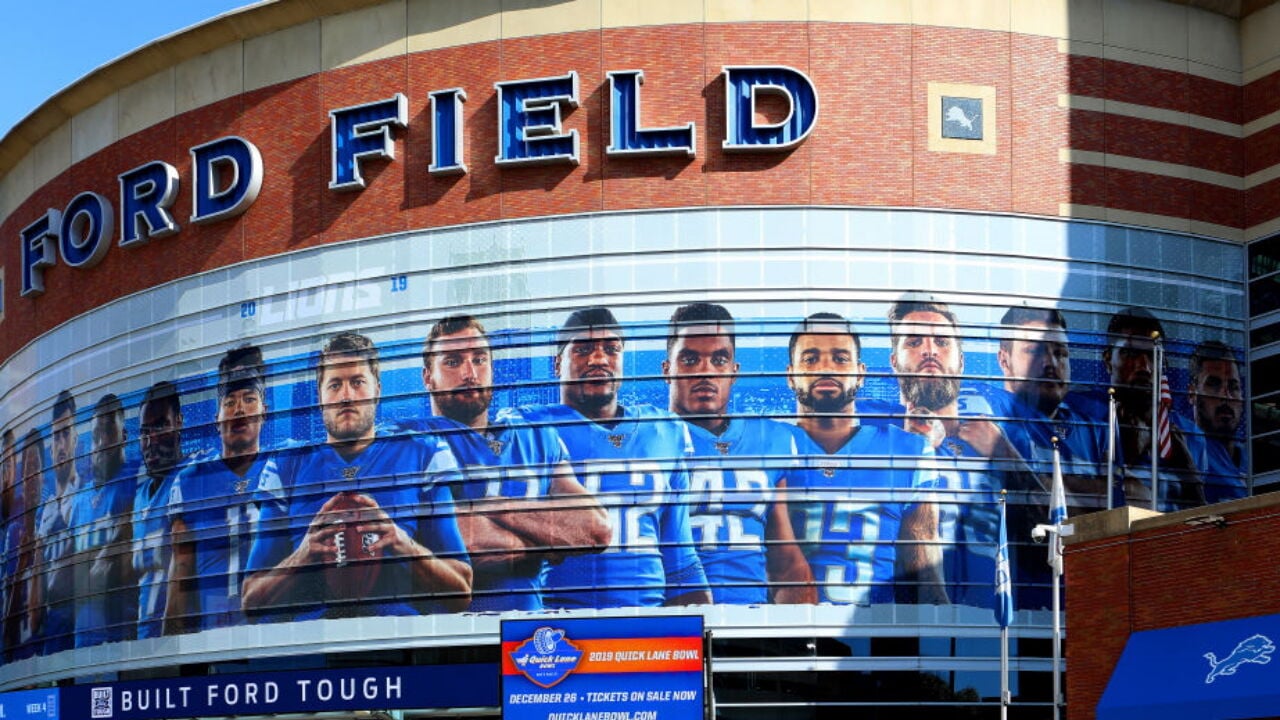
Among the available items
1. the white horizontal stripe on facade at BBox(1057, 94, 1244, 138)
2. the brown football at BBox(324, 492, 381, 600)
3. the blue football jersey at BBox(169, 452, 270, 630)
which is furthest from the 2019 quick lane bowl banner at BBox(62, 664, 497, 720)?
the white horizontal stripe on facade at BBox(1057, 94, 1244, 138)

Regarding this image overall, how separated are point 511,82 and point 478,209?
3.93 metres

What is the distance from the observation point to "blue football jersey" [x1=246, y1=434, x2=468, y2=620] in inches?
2384

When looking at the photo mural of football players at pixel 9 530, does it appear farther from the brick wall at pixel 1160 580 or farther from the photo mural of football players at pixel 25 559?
the brick wall at pixel 1160 580

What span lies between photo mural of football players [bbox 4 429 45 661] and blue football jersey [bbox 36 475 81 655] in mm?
881

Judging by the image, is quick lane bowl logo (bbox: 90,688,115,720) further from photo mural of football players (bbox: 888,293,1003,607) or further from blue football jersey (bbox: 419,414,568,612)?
photo mural of football players (bbox: 888,293,1003,607)

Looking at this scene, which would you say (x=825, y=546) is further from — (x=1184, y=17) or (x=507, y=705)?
(x=1184, y=17)

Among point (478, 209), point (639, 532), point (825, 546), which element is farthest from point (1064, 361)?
point (478, 209)

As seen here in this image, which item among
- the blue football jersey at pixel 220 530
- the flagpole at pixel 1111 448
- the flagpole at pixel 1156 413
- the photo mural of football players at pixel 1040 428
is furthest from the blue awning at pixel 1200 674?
the blue football jersey at pixel 220 530

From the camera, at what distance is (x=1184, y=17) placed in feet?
210

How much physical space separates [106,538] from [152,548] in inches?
107

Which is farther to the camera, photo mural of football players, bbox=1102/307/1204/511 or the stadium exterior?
photo mural of football players, bbox=1102/307/1204/511

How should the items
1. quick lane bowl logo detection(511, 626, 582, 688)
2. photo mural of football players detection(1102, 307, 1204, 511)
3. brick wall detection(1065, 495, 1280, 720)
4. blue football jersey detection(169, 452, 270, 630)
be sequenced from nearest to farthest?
brick wall detection(1065, 495, 1280, 720), quick lane bowl logo detection(511, 626, 582, 688), photo mural of football players detection(1102, 307, 1204, 511), blue football jersey detection(169, 452, 270, 630)

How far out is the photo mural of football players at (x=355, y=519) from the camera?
60469mm

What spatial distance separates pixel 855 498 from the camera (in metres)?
58.7
